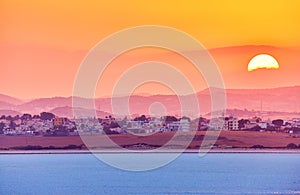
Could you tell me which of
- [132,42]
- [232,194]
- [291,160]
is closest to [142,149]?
[232,194]

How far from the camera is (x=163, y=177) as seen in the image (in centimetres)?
3422

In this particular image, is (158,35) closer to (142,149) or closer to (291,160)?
(142,149)

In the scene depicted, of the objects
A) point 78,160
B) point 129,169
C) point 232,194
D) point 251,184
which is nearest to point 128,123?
point 232,194

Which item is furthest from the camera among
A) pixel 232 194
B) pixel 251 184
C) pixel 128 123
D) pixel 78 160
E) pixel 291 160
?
pixel 78 160

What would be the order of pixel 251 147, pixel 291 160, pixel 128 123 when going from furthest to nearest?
pixel 291 160
pixel 251 147
pixel 128 123

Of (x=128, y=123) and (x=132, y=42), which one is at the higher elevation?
(x=132, y=42)

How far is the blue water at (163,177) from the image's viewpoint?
25.9m

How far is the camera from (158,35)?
58.3 ft

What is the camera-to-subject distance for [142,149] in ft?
99.0

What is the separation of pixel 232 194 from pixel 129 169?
49.0 ft

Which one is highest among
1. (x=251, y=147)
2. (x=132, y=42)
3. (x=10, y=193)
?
(x=132, y=42)

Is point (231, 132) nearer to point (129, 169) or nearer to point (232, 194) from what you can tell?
point (232, 194)

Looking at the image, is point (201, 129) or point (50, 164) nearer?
point (201, 129)

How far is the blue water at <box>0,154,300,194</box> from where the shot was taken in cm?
2591
